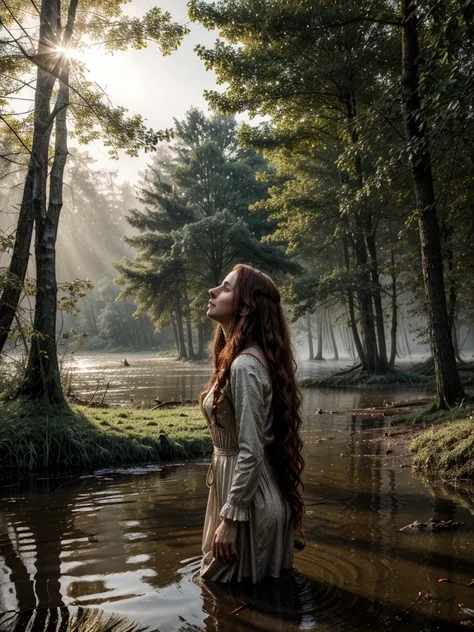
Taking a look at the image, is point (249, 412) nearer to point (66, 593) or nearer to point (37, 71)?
point (66, 593)

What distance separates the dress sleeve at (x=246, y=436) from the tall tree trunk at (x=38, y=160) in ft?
19.0

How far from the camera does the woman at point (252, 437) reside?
2.78 meters

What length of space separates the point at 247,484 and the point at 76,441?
16.7 ft

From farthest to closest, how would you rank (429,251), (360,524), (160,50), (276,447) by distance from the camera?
(160,50) → (429,251) → (360,524) → (276,447)

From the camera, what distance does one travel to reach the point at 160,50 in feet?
33.1

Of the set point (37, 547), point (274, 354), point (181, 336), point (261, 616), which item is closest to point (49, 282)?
point (37, 547)

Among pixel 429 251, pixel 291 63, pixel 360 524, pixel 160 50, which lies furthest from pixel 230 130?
pixel 360 524

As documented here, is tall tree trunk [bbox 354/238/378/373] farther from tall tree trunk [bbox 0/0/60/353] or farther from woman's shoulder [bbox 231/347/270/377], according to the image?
A: woman's shoulder [bbox 231/347/270/377]

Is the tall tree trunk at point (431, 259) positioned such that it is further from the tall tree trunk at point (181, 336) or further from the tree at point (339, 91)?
the tall tree trunk at point (181, 336)

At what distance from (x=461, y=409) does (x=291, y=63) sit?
1069 cm

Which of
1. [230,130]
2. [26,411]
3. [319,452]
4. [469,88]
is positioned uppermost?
[230,130]

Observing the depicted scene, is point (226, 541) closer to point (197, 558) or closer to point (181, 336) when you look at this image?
point (197, 558)

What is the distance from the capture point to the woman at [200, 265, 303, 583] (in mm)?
2781

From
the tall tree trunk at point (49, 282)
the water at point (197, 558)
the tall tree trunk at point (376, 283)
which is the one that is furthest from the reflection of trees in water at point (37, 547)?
the tall tree trunk at point (376, 283)
